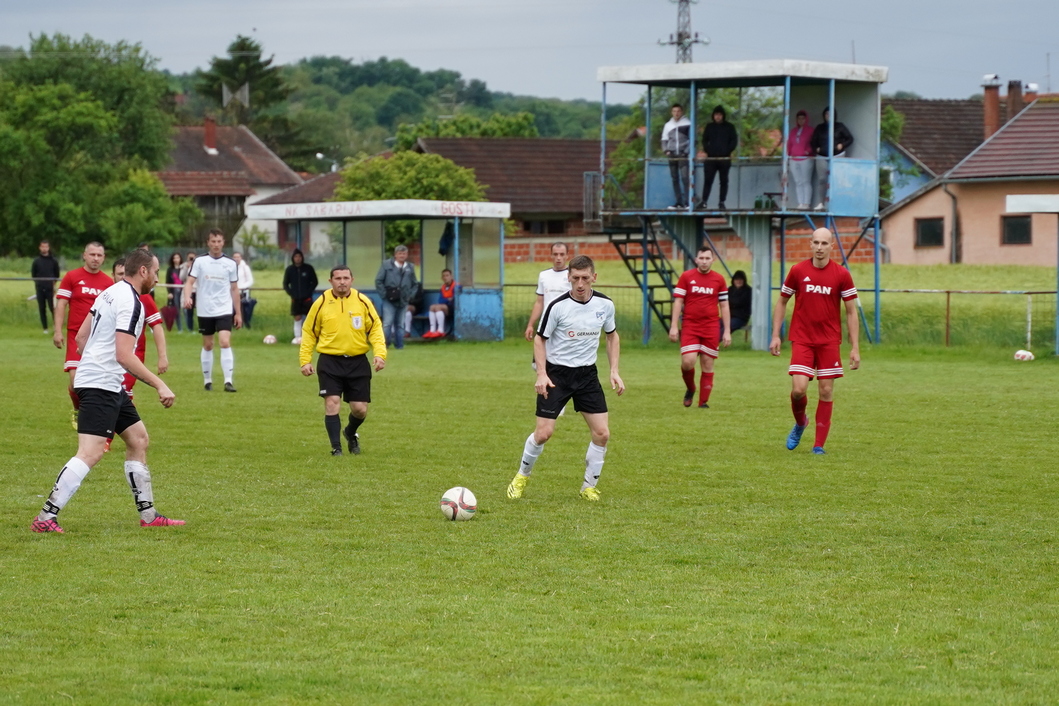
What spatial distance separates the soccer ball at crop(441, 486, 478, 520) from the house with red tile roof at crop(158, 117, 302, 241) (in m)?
74.5

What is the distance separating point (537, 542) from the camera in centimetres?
862

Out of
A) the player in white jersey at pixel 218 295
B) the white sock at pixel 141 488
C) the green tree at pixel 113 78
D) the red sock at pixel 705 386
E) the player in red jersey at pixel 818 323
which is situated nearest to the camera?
the white sock at pixel 141 488

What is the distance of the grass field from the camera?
5.72 m

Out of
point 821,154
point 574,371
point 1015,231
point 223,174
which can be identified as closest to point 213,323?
point 574,371

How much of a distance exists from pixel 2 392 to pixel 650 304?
13.8 m

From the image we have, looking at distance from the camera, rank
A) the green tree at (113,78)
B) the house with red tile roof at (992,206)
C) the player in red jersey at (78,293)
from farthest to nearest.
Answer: the green tree at (113,78), the house with red tile roof at (992,206), the player in red jersey at (78,293)

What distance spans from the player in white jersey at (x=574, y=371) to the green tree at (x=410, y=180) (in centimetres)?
4158

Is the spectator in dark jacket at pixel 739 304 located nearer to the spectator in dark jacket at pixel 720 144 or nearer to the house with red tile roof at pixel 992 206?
the spectator in dark jacket at pixel 720 144

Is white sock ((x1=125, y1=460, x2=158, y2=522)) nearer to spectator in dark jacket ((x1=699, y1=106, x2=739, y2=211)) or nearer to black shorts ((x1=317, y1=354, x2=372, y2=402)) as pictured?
black shorts ((x1=317, y1=354, x2=372, y2=402))

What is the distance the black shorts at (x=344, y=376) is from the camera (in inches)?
497

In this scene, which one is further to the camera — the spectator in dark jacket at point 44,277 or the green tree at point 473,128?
the green tree at point 473,128

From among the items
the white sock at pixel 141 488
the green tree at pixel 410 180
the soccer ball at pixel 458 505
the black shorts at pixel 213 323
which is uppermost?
the green tree at pixel 410 180

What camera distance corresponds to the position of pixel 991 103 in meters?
59.1

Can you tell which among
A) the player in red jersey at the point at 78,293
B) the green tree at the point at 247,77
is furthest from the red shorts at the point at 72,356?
the green tree at the point at 247,77
